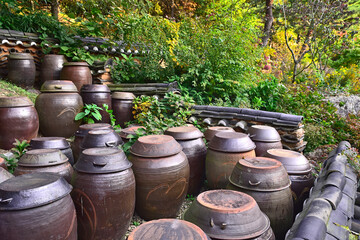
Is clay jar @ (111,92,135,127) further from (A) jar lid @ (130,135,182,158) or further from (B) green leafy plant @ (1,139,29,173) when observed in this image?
(A) jar lid @ (130,135,182,158)

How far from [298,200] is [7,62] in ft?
22.3

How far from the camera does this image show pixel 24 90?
19.6 feet

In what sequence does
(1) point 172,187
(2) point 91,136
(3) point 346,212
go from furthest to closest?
(2) point 91,136 < (1) point 172,187 < (3) point 346,212

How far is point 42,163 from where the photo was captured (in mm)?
A: 2811

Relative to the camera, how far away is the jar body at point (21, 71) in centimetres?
598

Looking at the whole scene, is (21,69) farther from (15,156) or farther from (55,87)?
(15,156)

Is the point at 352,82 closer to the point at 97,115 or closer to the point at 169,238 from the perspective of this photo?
the point at 97,115

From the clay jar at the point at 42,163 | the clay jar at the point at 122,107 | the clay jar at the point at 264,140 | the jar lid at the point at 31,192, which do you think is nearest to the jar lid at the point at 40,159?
the clay jar at the point at 42,163

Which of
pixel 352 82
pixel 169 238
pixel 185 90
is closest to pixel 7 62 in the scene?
pixel 185 90

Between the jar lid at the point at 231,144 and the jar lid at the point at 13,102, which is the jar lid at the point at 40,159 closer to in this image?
the jar lid at the point at 13,102

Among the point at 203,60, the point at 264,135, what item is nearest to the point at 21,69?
the point at 203,60

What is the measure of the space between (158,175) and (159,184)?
115mm

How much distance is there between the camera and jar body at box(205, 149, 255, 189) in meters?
3.42

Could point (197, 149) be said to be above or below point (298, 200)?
above
